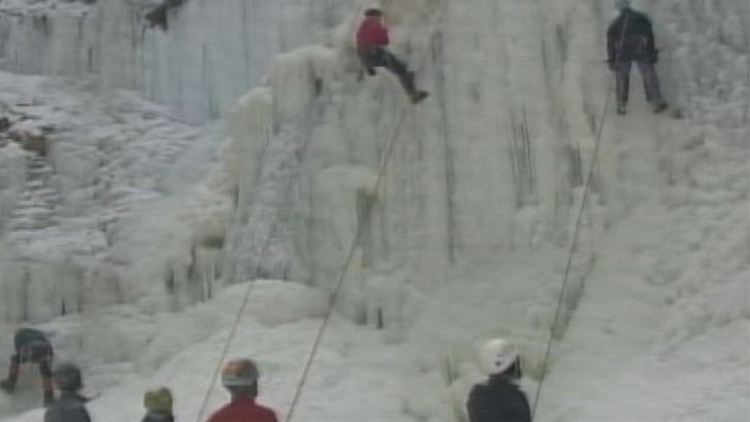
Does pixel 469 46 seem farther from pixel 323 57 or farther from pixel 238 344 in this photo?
pixel 238 344

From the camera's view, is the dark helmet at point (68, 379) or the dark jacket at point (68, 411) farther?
the dark helmet at point (68, 379)

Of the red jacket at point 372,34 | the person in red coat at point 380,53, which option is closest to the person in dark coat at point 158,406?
the person in red coat at point 380,53

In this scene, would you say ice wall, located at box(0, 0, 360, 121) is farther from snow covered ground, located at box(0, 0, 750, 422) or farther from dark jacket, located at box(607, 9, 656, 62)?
dark jacket, located at box(607, 9, 656, 62)

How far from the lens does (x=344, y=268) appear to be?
14555 millimetres

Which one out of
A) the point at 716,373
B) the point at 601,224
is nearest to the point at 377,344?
the point at 601,224

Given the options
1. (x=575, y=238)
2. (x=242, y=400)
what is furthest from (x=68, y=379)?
(x=575, y=238)

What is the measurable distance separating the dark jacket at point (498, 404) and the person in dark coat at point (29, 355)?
255 inches

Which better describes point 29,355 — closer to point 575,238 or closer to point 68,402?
point 68,402

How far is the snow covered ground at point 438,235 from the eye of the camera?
13156 mm

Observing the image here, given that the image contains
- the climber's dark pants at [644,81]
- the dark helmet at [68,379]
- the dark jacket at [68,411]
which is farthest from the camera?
the climber's dark pants at [644,81]

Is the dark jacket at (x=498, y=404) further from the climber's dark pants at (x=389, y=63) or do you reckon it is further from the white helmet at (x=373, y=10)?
the white helmet at (x=373, y=10)

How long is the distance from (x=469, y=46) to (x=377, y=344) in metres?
3.10

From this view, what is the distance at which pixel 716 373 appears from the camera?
12.2 meters

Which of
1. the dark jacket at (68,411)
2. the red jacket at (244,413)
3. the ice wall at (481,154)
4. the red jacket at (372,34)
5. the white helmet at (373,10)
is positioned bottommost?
the dark jacket at (68,411)
